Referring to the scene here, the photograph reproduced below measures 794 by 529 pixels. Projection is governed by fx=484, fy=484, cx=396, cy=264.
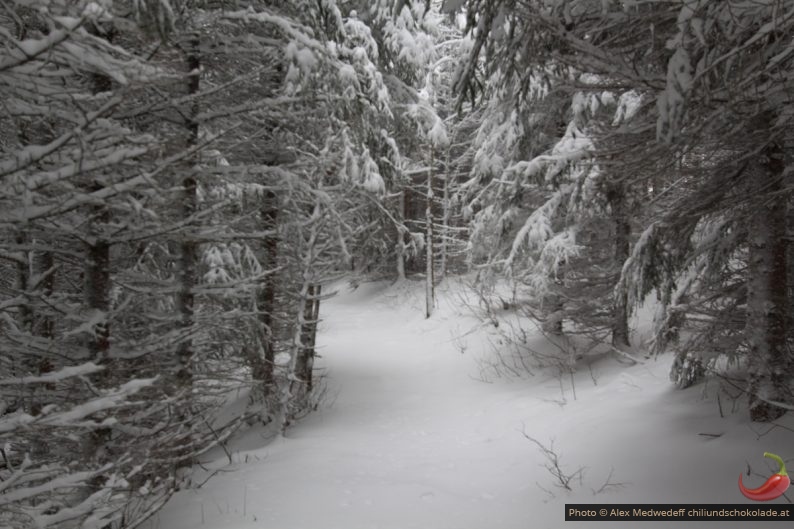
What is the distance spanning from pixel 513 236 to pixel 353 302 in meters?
15.1

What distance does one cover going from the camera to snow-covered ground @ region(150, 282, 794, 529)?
5.00m

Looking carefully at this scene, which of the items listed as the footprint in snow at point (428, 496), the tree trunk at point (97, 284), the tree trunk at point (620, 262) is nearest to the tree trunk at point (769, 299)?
the footprint in snow at point (428, 496)

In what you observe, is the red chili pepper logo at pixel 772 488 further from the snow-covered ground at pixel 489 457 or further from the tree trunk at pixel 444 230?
the tree trunk at pixel 444 230

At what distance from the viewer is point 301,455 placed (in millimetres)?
7207

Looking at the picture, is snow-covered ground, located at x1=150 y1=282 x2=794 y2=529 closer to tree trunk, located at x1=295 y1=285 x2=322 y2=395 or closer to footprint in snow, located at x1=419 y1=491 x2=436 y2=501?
footprint in snow, located at x1=419 y1=491 x2=436 y2=501

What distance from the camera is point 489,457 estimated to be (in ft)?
23.4

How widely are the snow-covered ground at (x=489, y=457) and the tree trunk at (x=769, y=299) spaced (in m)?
0.46

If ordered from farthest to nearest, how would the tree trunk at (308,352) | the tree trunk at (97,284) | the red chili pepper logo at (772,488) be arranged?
the tree trunk at (308,352), the tree trunk at (97,284), the red chili pepper logo at (772,488)

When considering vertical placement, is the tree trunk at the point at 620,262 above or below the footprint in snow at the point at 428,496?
above

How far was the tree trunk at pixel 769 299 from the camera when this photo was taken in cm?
499

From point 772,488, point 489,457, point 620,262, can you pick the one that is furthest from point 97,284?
point 620,262

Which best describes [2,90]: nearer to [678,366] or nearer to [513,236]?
[678,366]

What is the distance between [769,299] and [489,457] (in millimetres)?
4100

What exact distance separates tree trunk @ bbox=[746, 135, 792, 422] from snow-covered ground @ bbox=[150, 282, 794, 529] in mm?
462
